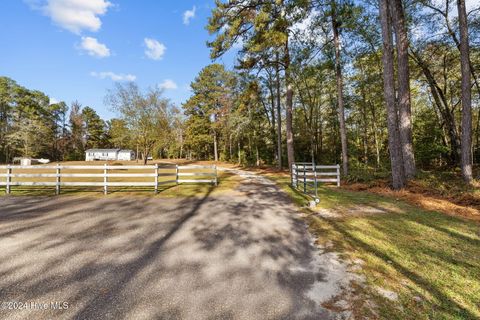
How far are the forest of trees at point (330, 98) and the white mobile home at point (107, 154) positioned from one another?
30.1 ft

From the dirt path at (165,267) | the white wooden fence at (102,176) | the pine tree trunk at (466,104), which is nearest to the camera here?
the dirt path at (165,267)

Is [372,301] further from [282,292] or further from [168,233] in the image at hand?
[168,233]

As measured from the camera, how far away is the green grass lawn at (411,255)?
2.38 metres

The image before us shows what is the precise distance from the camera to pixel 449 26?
13.8 m

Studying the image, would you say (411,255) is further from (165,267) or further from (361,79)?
(361,79)

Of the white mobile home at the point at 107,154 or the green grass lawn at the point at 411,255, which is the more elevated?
the white mobile home at the point at 107,154

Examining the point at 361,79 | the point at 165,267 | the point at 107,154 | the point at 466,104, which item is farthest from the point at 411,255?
the point at 107,154

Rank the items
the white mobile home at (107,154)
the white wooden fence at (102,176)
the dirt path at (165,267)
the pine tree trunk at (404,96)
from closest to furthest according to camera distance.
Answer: the dirt path at (165,267), the white wooden fence at (102,176), the pine tree trunk at (404,96), the white mobile home at (107,154)

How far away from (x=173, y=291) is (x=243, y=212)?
154 inches

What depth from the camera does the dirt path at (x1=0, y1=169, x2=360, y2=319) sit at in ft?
7.75

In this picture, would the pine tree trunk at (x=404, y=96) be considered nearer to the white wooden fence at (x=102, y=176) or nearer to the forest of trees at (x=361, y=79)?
the forest of trees at (x=361, y=79)

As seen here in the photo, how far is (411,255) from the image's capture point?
3.52 meters

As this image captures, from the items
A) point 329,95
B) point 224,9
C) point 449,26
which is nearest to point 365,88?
point 329,95

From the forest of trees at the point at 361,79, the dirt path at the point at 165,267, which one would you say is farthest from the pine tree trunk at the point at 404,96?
the dirt path at the point at 165,267
